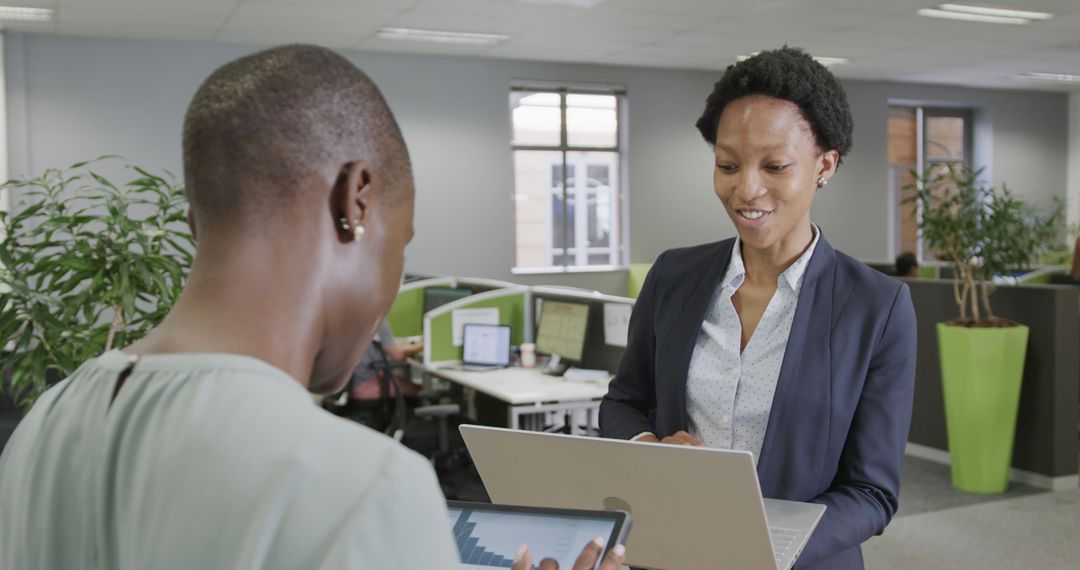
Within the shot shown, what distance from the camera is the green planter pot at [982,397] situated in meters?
4.66

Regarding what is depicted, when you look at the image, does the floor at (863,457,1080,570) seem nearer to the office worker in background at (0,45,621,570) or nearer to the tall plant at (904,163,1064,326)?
the tall plant at (904,163,1064,326)

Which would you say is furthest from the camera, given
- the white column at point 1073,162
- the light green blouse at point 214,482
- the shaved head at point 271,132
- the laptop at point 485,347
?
the white column at point 1073,162

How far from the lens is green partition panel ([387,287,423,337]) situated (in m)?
6.06

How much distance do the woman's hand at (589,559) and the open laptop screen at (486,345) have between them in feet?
14.1

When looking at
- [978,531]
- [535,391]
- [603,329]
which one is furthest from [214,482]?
[978,531]

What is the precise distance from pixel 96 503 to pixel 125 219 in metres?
2.22

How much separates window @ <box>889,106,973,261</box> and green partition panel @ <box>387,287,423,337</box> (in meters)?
6.80

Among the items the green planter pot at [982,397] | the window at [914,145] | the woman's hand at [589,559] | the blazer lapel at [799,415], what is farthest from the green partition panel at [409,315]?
the window at [914,145]

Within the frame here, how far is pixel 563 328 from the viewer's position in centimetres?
492

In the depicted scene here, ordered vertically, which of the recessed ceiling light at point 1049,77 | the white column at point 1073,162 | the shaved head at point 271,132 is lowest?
the shaved head at point 271,132

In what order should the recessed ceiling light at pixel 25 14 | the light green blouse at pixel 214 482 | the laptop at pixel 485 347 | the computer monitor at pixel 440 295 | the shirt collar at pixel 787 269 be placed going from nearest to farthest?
the light green blouse at pixel 214 482
the shirt collar at pixel 787 269
the laptop at pixel 485 347
the computer monitor at pixel 440 295
the recessed ceiling light at pixel 25 14

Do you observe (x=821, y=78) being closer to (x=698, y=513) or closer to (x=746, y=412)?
(x=746, y=412)

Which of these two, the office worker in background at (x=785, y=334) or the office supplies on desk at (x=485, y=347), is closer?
the office worker in background at (x=785, y=334)

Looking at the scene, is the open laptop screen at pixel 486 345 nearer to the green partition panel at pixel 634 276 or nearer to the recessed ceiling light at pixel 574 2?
the recessed ceiling light at pixel 574 2
